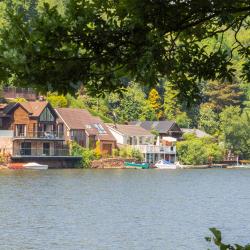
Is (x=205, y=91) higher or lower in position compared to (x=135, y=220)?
higher

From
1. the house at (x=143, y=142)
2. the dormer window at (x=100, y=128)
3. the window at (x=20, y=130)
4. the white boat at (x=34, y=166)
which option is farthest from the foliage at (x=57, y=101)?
the white boat at (x=34, y=166)

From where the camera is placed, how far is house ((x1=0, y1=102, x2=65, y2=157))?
8400 centimetres

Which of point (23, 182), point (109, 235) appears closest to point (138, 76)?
point (109, 235)

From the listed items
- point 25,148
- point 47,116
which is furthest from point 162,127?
point 25,148

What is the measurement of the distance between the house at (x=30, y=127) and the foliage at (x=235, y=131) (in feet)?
100

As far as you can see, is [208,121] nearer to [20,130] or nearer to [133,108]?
[133,108]

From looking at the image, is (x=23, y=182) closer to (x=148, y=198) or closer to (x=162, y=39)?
(x=148, y=198)

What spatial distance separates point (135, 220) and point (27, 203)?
9.45 meters

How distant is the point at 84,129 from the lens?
304 ft

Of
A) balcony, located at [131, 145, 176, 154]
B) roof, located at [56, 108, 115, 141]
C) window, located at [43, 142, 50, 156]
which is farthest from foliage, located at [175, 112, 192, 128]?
window, located at [43, 142, 50, 156]

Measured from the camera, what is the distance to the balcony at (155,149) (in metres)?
99.3

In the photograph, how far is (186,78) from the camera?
9078mm

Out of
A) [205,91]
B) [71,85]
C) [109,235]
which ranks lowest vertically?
[109,235]

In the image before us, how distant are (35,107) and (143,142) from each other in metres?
20.9
